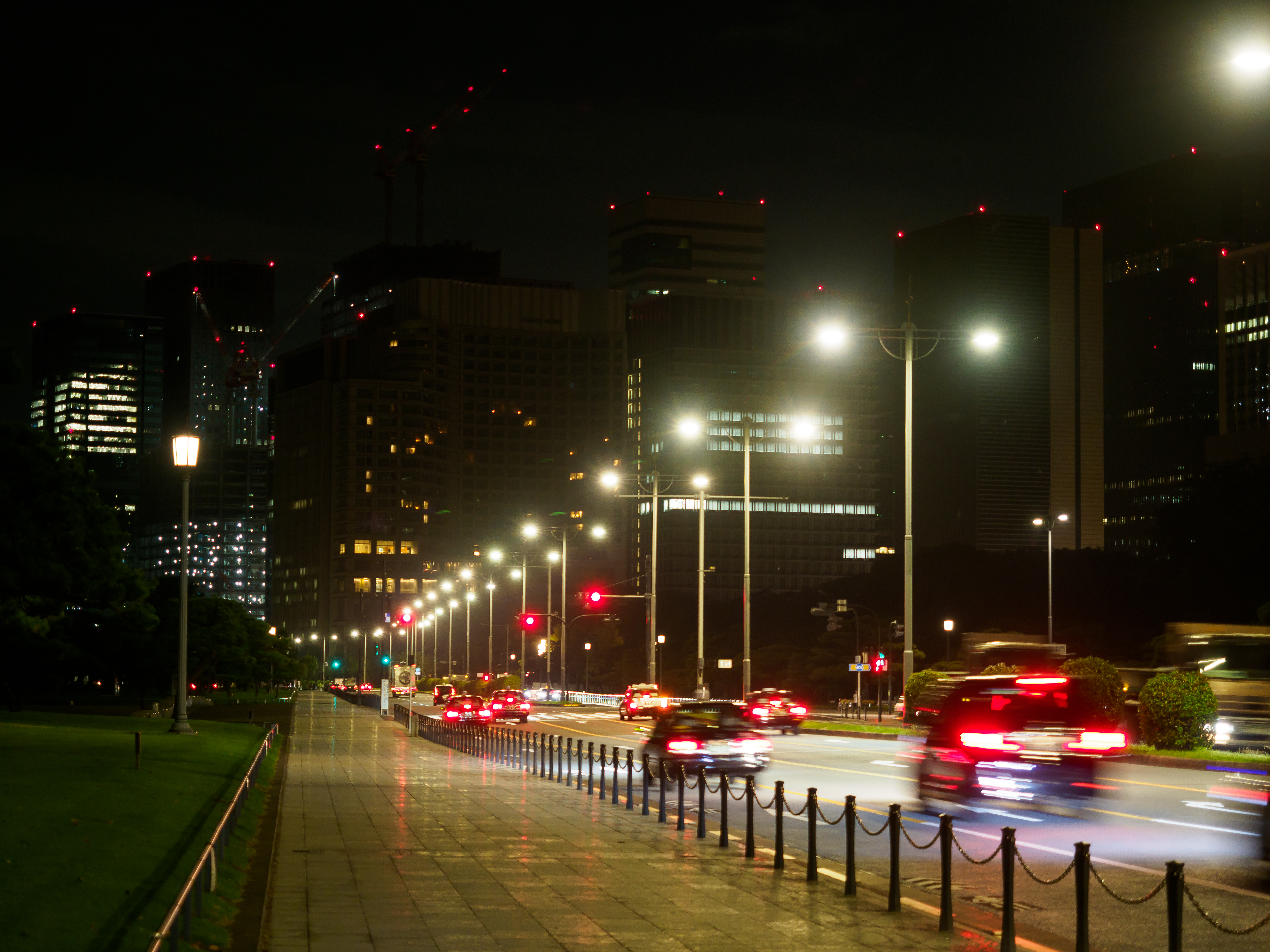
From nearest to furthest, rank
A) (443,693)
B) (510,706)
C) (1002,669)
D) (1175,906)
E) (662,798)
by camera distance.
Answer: (1175,906) < (662,798) < (1002,669) < (510,706) < (443,693)

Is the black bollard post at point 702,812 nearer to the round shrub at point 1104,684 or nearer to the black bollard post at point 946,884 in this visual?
the black bollard post at point 946,884

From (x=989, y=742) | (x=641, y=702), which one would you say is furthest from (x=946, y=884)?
(x=641, y=702)

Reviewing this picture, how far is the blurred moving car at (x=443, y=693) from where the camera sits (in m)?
81.5

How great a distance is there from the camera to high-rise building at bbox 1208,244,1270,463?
17300 centimetres

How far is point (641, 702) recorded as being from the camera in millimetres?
66375

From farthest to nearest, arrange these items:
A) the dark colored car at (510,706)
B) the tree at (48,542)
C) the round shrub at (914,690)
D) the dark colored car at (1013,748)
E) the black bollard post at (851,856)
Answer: the dark colored car at (510,706)
the round shrub at (914,690)
the tree at (48,542)
the dark colored car at (1013,748)
the black bollard post at (851,856)

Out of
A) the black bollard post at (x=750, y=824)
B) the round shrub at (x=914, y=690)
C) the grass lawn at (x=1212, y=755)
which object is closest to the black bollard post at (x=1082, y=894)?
the black bollard post at (x=750, y=824)

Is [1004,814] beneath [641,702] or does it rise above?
above

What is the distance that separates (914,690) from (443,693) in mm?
47078

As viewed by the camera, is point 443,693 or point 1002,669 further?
point 443,693

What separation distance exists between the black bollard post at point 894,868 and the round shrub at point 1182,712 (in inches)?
892

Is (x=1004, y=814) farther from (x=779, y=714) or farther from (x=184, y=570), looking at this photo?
(x=779, y=714)

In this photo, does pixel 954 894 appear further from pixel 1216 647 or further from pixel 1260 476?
pixel 1260 476

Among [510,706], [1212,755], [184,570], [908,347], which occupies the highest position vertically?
[908,347]
